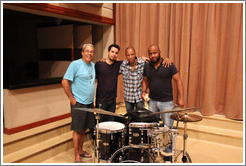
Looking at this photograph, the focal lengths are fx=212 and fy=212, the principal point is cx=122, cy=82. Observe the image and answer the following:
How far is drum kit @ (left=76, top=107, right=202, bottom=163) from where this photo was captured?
2158 millimetres

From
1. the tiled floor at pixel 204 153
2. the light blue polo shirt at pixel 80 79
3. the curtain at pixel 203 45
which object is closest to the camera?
the light blue polo shirt at pixel 80 79

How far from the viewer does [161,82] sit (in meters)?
2.60

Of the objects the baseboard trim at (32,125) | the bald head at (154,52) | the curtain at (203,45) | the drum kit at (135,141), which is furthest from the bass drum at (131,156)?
the curtain at (203,45)

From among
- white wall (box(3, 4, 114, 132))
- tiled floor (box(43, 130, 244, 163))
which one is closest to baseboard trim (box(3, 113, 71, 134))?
white wall (box(3, 4, 114, 132))

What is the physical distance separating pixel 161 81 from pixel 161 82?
0.04ft

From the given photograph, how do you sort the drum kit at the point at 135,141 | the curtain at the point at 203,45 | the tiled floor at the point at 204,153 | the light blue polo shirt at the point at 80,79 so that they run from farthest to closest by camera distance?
the curtain at the point at 203,45 < the tiled floor at the point at 204,153 < the light blue polo shirt at the point at 80,79 < the drum kit at the point at 135,141

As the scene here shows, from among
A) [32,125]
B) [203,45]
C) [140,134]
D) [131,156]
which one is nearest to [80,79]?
[140,134]

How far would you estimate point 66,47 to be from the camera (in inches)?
169

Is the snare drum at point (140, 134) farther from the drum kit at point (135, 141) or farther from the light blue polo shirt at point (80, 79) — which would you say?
the light blue polo shirt at point (80, 79)

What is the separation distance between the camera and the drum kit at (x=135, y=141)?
7.08 feet

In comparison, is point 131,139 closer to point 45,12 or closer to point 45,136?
point 45,136

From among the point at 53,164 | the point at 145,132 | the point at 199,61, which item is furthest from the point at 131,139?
the point at 199,61

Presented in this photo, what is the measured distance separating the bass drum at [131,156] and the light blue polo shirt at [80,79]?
0.71 metres

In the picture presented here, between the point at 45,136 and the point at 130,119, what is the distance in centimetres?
134
